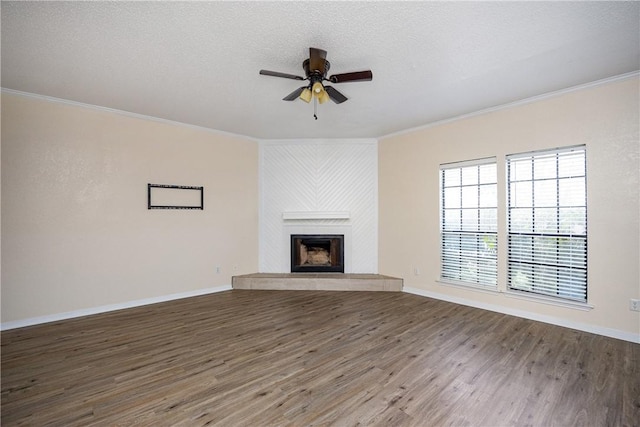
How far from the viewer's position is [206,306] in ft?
13.6

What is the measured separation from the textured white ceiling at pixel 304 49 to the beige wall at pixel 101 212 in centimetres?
46

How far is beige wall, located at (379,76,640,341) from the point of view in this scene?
3.00 m

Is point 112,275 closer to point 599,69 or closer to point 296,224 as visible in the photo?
point 296,224

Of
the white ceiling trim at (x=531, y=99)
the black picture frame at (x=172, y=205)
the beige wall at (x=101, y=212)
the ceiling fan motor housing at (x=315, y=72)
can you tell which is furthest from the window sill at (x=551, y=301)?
the black picture frame at (x=172, y=205)

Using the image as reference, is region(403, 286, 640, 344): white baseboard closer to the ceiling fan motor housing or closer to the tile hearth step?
the tile hearth step

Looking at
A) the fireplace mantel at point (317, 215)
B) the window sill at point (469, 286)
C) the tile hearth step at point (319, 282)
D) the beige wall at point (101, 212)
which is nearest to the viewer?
the beige wall at point (101, 212)

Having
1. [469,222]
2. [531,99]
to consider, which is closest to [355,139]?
[469,222]

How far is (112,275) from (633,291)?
630 centimetres

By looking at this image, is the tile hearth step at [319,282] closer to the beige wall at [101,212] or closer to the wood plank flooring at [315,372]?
the beige wall at [101,212]

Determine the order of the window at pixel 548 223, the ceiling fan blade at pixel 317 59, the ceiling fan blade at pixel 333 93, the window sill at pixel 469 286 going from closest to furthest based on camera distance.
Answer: the ceiling fan blade at pixel 317 59 → the ceiling fan blade at pixel 333 93 → the window at pixel 548 223 → the window sill at pixel 469 286

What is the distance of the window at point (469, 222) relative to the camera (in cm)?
406

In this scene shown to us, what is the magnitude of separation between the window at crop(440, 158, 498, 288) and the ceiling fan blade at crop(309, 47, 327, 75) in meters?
2.84

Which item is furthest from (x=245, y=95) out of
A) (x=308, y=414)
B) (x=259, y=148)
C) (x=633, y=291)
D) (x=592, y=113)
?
(x=633, y=291)

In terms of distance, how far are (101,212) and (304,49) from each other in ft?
11.6
